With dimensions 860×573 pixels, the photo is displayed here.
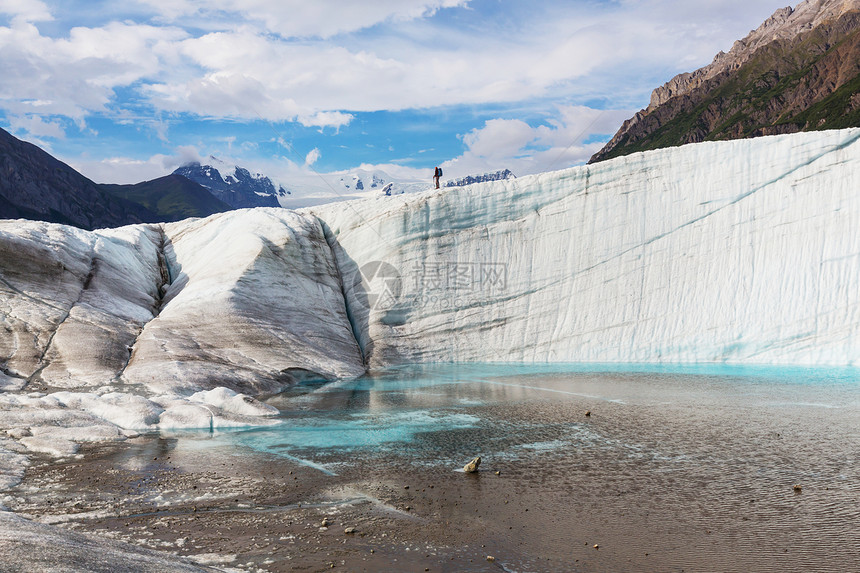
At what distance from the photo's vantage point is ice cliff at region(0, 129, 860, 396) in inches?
914

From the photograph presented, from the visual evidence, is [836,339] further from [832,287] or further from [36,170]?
[36,170]

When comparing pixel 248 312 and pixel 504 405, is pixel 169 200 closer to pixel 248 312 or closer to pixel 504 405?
pixel 248 312

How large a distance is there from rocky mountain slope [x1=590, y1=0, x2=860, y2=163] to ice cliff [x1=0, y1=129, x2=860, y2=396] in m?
84.6

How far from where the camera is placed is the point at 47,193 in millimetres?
127125

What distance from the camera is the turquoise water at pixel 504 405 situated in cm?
1177

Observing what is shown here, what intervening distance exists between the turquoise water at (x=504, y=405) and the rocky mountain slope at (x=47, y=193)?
4734 inches

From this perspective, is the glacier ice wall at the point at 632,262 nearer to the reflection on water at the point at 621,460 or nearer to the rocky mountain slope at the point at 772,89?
the reflection on water at the point at 621,460

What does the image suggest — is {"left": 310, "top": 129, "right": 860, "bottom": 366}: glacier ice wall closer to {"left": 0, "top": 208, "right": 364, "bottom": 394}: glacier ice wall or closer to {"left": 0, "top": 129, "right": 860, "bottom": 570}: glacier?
{"left": 0, "top": 129, "right": 860, "bottom": 570}: glacier

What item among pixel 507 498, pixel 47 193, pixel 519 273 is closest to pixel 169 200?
pixel 47 193

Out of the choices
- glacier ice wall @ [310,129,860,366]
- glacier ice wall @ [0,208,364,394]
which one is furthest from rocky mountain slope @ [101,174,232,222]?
glacier ice wall @ [310,129,860,366]

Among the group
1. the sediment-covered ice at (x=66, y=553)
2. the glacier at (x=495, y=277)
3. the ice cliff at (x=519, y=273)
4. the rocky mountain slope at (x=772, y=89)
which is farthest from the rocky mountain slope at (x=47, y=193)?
the sediment-covered ice at (x=66, y=553)

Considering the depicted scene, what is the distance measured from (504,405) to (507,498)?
25.1 feet

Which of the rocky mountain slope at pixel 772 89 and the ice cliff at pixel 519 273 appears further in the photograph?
the rocky mountain slope at pixel 772 89

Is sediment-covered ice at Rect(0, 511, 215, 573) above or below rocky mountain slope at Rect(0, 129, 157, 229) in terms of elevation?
below
